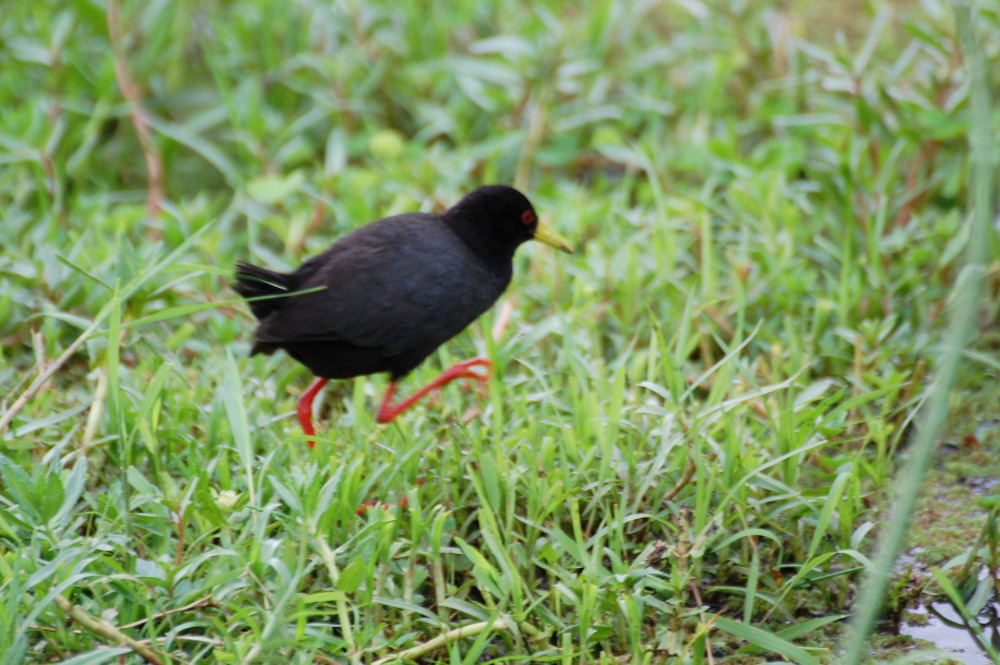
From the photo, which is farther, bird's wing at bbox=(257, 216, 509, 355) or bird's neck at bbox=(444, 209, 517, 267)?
bird's neck at bbox=(444, 209, 517, 267)

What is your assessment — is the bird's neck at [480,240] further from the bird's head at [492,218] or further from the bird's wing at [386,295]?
the bird's wing at [386,295]

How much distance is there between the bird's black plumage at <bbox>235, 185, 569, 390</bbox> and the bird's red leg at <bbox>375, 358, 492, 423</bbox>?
0.27ft

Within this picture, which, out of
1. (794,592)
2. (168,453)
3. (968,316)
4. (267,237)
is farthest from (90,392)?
(968,316)

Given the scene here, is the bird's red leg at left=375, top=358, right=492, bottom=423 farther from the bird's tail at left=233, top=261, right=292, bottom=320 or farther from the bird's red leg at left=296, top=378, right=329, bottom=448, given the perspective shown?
the bird's tail at left=233, top=261, right=292, bottom=320

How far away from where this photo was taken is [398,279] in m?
3.13

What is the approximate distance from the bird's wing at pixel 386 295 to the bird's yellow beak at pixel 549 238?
1.67 feet

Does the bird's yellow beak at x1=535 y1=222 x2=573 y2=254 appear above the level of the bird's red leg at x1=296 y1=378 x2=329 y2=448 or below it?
above

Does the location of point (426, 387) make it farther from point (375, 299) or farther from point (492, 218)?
point (492, 218)

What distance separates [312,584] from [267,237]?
2.43 metres

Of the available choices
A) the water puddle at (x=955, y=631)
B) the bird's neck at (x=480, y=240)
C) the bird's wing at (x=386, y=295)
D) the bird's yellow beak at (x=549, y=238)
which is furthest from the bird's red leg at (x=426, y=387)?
the water puddle at (x=955, y=631)

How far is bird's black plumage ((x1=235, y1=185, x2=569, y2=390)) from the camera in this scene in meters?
3.07

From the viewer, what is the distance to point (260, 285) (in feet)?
10.4

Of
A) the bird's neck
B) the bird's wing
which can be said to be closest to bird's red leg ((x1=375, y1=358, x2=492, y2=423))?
the bird's wing

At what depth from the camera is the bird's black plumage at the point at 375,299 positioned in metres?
3.07
